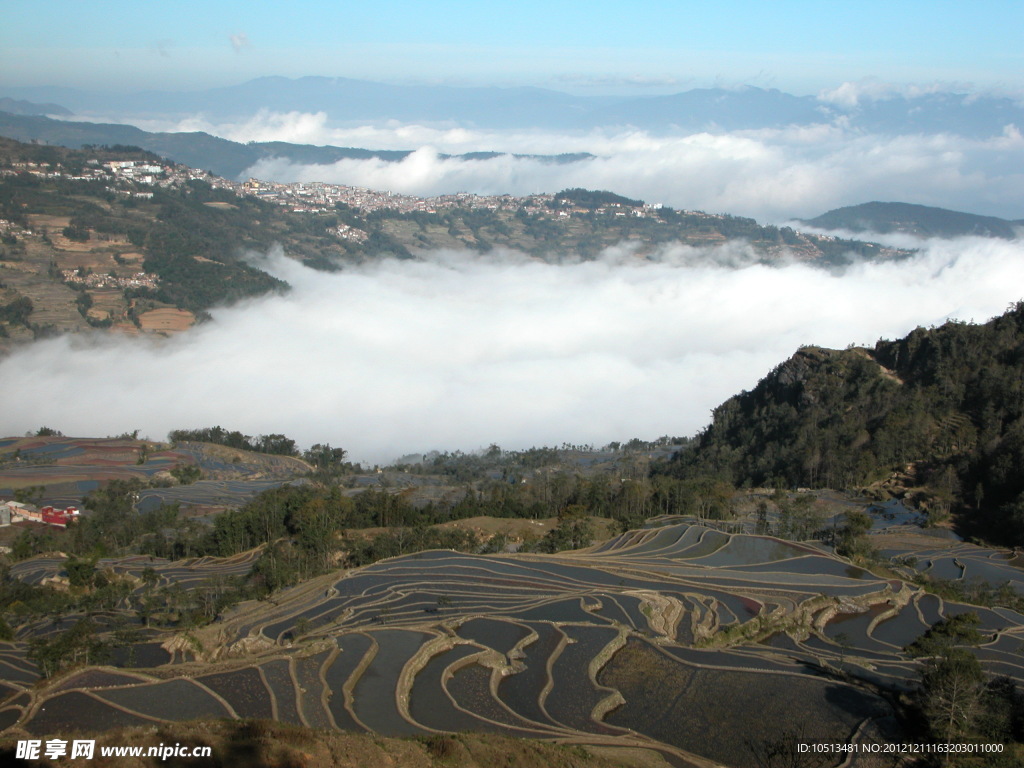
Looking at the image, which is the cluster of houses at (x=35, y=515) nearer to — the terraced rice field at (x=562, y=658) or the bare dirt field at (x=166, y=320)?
the terraced rice field at (x=562, y=658)

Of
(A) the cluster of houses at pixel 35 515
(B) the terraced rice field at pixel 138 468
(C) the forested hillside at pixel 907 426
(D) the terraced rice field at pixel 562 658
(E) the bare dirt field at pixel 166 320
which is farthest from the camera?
(E) the bare dirt field at pixel 166 320

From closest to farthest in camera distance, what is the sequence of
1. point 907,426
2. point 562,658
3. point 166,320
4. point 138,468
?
point 562,658
point 907,426
point 138,468
point 166,320

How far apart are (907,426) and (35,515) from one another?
48.6m

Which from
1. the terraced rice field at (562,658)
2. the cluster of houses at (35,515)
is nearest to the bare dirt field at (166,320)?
the cluster of houses at (35,515)

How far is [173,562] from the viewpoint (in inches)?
1543

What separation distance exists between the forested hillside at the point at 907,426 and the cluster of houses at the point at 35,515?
38899 mm

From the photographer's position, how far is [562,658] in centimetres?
2241

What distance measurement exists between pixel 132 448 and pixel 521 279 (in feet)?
392

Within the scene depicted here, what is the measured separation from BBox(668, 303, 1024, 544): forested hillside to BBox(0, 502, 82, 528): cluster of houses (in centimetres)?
3890

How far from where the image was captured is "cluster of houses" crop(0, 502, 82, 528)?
45.5m

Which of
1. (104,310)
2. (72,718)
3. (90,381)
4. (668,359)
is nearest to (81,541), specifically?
(72,718)

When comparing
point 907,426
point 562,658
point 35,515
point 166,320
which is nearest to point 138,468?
point 35,515

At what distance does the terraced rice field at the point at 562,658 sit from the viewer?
1836cm

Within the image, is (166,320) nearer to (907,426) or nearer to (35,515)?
(35,515)
